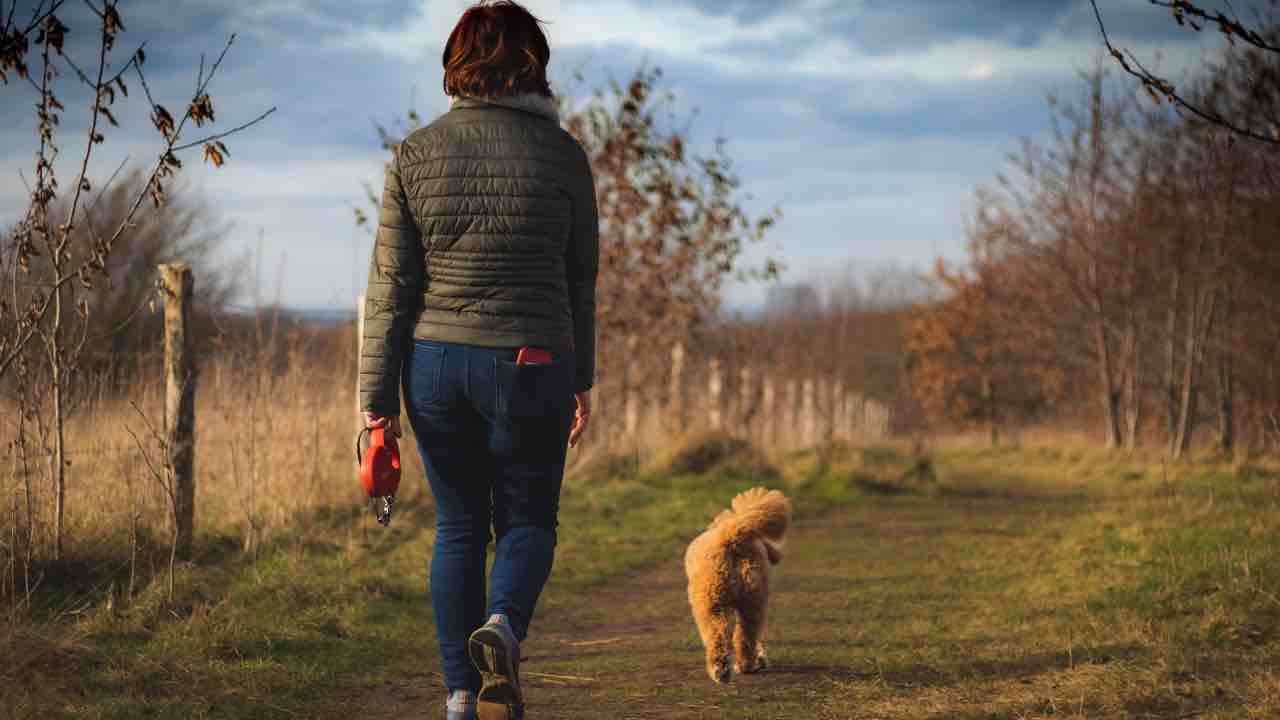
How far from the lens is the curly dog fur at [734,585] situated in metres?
4.62

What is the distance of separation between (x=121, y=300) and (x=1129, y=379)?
724 inches

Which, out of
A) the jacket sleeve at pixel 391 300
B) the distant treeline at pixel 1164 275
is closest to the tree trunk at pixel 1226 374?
the distant treeline at pixel 1164 275

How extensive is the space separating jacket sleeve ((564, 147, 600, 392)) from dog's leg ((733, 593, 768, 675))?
148cm

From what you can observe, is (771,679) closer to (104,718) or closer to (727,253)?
(104,718)

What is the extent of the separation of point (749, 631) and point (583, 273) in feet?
6.19

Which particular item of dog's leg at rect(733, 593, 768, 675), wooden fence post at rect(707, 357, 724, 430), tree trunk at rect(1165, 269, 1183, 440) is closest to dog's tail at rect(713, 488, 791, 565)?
dog's leg at rect(733, 593, 768, 675)

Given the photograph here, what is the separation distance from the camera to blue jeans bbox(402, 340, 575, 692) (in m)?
3.45

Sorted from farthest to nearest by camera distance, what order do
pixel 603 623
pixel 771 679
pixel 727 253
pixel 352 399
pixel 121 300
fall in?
pixel 121 300
pixel 727 253
pixel 352 399
pixel 603 623
pixel 771 679

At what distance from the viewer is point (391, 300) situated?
3.47m

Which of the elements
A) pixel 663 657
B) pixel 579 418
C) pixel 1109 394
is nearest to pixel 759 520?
pixel 663 657

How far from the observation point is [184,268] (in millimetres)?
7238

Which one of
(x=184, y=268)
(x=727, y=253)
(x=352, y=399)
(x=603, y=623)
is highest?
(x=727, y=253)

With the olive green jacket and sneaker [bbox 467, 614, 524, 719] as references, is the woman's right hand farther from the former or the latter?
sneaker [bbox 467, 614, 524, 719]

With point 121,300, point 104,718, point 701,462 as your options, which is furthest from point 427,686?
point 121,300
